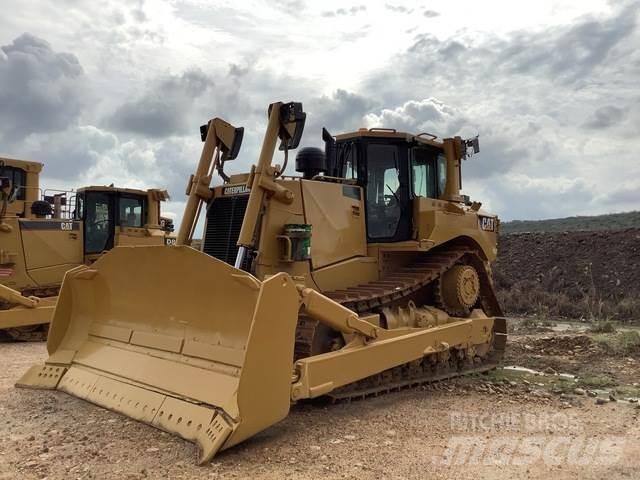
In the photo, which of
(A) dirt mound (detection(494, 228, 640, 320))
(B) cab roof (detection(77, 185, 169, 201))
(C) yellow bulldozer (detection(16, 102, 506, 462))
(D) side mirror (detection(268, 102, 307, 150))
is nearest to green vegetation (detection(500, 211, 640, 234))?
(A) dirt mound (detection(494, 228, 640, 320))

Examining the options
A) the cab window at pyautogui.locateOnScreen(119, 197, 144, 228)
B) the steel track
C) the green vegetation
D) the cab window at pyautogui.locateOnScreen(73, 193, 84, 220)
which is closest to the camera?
the steel track

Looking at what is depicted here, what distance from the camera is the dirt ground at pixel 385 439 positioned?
4492 mm

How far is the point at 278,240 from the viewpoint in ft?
21.6

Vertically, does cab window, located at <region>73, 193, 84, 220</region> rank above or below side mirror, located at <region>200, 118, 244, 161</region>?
below

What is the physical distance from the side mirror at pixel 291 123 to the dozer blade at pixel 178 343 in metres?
1.76

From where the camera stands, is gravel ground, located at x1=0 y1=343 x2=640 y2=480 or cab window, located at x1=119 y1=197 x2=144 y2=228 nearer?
gravel ground, located at x1=0 y1=343 x2=640 y2=480

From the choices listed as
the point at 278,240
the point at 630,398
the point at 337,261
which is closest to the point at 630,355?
the point at 630,398

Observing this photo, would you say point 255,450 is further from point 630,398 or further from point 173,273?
point 630,398

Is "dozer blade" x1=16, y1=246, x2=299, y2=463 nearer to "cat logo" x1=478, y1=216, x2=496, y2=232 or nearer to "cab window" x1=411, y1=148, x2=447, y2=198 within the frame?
"cab window" x1=411, y1=148, x2=447, y2=198

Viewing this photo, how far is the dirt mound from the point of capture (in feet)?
57.0

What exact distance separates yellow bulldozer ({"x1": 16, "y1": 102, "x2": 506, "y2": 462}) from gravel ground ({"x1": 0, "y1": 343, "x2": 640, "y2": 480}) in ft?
0.75

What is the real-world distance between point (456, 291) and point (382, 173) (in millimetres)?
1788

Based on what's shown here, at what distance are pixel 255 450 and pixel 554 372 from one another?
501 centimetres

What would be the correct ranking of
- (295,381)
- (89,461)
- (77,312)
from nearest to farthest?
(89,461) < (295,381) < (77,312)
